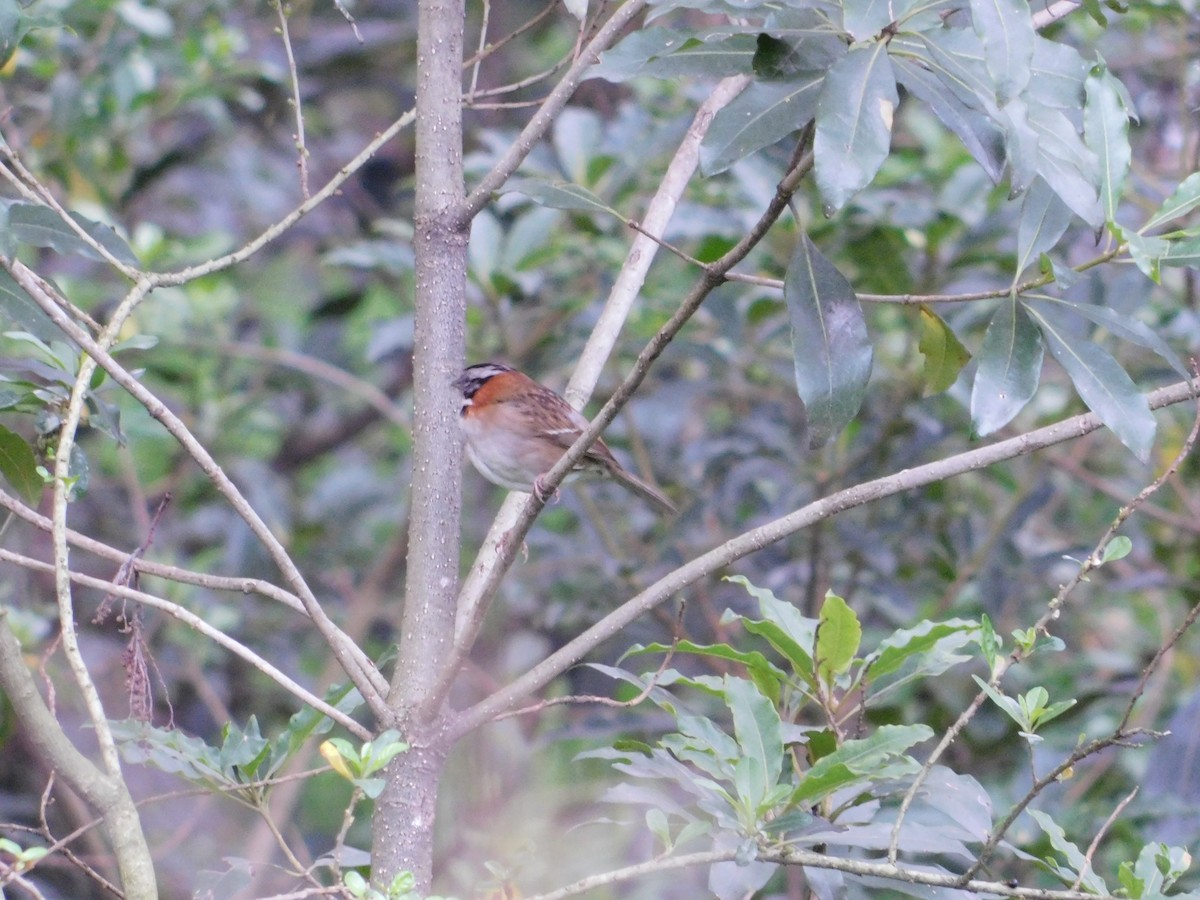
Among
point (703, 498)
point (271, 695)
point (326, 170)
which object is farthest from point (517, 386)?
point (326, 170)

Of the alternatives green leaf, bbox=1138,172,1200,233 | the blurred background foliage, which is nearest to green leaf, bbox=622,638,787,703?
green leaf, bbox=1138,172,1200,233

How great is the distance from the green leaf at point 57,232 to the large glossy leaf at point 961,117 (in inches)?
43.8

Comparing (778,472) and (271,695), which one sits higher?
(778,472)

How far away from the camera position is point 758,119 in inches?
60.8

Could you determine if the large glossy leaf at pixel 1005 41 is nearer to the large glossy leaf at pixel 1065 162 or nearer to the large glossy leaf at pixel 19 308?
the large glossy leaf at pixel 1065 162

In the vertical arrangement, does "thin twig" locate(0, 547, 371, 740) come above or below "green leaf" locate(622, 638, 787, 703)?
above

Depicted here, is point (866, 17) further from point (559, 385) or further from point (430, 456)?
point (559, 385)

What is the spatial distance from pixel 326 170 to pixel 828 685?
418cm

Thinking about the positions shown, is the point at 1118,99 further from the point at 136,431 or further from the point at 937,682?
the point at 937,682

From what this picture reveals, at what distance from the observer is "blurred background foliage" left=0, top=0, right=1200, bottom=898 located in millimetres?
3623

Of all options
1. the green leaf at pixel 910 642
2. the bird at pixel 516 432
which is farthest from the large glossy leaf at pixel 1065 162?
the bird at pixel 516 432

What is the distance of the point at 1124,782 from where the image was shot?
3.68 metres

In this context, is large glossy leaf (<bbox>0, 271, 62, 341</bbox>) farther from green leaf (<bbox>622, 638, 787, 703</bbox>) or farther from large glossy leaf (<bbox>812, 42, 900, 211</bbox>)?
large glossy leaf (<bbox>812, 42, 900, 211</bbox>)

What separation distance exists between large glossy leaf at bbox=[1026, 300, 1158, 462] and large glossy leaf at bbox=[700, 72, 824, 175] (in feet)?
1.35
